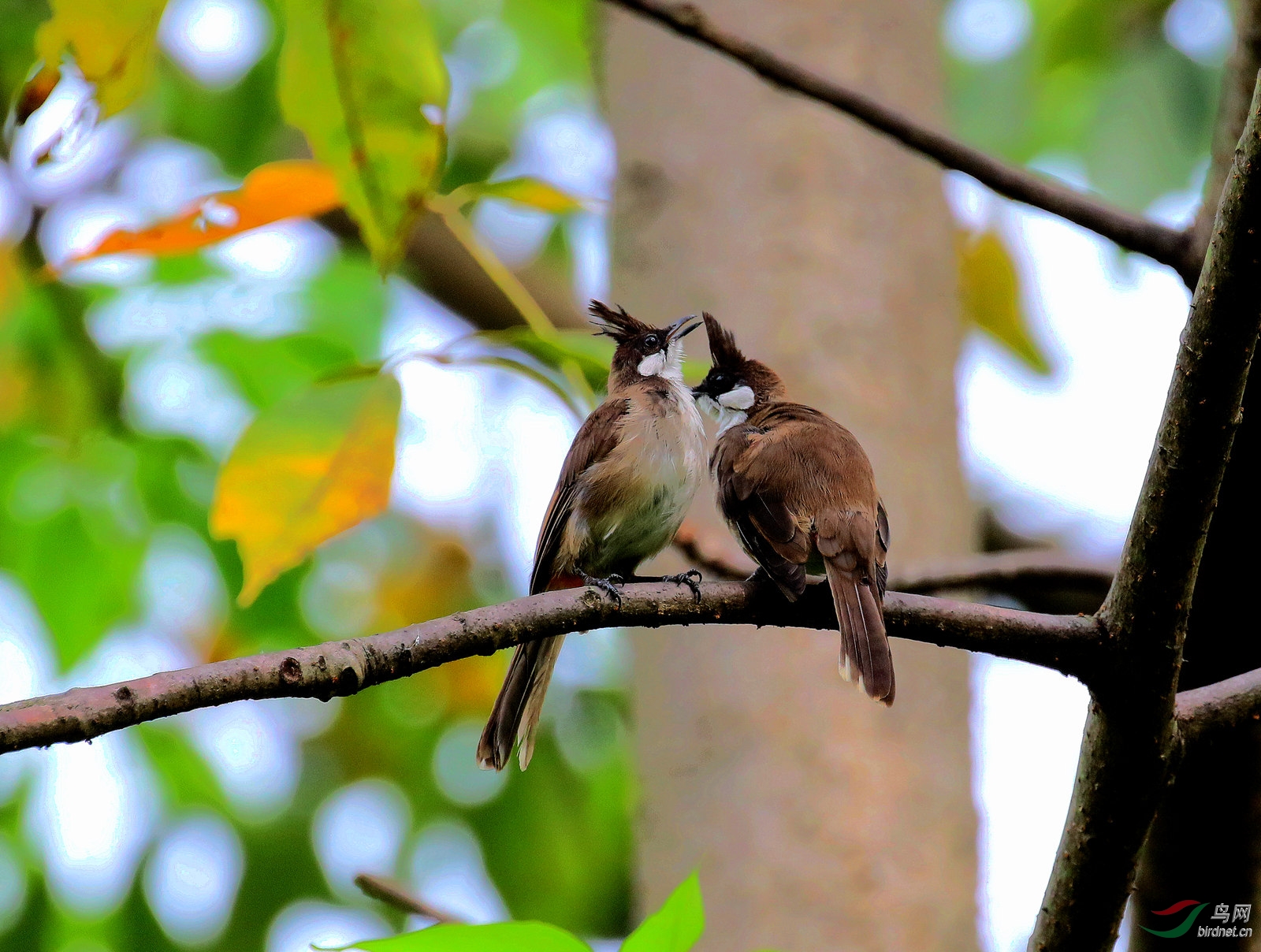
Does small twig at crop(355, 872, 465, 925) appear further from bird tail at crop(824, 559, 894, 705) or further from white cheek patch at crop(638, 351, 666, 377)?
white cheek patch at crop(638, 351, 666, 377)

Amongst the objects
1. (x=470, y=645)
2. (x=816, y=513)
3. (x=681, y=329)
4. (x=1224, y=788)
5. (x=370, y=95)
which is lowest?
(x=1224, y=788)

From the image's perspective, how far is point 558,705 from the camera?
586 centimetres

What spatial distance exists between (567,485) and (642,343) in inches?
28.2

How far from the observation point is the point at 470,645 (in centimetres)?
182

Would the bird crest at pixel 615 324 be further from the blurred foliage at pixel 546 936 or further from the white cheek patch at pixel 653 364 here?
the blurred foliage at pixel 546 936

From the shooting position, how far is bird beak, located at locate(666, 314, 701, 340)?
399 cm

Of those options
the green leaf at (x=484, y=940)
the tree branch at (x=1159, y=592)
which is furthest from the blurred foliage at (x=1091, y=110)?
the green leaf at (x=484, y=940)

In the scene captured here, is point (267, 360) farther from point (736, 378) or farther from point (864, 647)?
point (864, 647)

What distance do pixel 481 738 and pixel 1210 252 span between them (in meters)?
2.40

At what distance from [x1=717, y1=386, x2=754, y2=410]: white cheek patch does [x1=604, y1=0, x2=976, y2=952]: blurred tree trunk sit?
137 mm

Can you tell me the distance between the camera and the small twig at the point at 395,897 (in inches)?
91.0

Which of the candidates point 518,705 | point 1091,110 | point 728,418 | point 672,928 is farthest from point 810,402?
point 1091,110

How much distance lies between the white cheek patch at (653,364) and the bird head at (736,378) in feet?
1.35

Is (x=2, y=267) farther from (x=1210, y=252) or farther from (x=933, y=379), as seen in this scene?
(x=1210, y=252)
